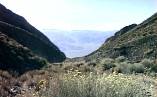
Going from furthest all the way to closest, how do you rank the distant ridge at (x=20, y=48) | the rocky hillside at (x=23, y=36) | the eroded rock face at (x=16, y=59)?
1. the rocky hillside at (x=23, y=36)
2. the distant ridge at (x=20, y=48)
3. the eroded rock face at (x=16, y=59)

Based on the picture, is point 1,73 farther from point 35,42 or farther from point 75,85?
point 35,42

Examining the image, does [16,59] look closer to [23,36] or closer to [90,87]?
[90,87]

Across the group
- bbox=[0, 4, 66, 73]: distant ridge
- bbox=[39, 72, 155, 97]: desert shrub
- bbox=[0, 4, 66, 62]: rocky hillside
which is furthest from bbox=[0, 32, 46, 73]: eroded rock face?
bbox=[39, 72, 155, 97]: desert shrub

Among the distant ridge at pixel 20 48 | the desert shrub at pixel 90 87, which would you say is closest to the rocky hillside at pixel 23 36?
the distant ridge at pixel 20 48

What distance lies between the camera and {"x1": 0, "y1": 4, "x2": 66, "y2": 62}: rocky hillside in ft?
154

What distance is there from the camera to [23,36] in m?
49.4

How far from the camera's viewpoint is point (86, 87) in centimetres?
1103

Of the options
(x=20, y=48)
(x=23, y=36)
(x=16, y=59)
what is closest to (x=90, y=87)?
(x=16, y=59)

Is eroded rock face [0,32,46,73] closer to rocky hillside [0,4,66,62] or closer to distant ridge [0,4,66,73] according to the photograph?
distant ridge [0,4,66,73]

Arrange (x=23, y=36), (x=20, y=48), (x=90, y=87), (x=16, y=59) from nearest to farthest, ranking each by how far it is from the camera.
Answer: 1. (x=90, y=87)
2. (x=16, y=59)
3. (x=20, y=48)
4. (x=23, y=36)

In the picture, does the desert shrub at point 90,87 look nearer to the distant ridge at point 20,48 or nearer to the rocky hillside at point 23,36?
the distant ridge at point 20,48

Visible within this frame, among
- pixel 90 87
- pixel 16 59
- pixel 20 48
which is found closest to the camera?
pixel 90 87

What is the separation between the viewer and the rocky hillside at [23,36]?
154ft

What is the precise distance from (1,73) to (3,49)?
12.1 metres
